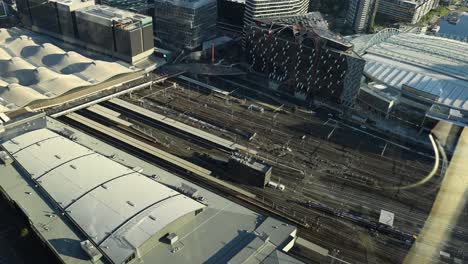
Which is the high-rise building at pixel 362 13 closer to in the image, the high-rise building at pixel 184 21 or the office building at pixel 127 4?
the high-rise building at pixel 184 21

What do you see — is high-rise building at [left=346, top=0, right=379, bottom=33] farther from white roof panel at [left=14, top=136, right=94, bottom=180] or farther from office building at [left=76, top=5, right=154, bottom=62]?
white roof panel at [left=14, top=136, right=94, bottom=180]

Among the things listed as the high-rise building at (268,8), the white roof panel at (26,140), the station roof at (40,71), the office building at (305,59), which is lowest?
the station roof at (40,71)

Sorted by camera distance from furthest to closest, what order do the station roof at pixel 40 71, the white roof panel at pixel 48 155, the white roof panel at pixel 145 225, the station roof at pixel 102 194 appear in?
the station roof at pixel 40 71 → the white roof panel at pixel 48 155 → the station roof at pixel 102 194 → the white roof panel at pixel 145 225

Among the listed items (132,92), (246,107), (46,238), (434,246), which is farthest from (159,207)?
(132,92)

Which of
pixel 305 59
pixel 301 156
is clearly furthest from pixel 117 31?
pixel 301 156

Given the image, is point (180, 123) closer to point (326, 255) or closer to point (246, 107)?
point (246, 107)

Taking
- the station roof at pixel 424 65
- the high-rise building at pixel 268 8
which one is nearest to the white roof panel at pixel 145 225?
the station roof at pixel 424 65
